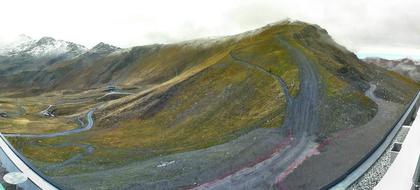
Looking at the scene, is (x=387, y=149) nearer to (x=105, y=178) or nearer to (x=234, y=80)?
(x=105, y=178)

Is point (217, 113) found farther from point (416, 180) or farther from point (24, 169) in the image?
point (416, 180)

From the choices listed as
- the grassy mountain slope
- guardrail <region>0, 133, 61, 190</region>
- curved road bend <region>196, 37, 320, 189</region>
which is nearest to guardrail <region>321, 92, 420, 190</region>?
curved road bend <region>196, 37, 320, 189</region>

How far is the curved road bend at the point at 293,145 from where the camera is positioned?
58375 mm

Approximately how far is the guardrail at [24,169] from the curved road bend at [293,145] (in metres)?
20.9

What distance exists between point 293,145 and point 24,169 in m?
43.9

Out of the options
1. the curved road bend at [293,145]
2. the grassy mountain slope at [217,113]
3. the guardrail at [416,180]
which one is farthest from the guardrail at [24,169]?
the guardrail at [416,180]

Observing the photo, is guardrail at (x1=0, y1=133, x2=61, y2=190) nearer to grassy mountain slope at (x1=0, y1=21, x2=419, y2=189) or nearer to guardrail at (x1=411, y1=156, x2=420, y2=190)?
grassy mountain slope at (x1=0, y1=21, x2=419, y2=189)

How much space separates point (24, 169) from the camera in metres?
53.3

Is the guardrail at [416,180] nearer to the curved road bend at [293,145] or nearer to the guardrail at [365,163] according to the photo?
the guardrail at [365,163]

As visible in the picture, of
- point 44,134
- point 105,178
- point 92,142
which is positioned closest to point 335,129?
point 105,178

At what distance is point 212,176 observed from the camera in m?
62.4

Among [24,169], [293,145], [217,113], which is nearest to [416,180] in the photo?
[293,145]

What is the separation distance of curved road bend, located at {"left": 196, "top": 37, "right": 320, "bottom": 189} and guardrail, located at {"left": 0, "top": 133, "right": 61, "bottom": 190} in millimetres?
20890

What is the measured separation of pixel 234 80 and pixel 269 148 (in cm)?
6016
